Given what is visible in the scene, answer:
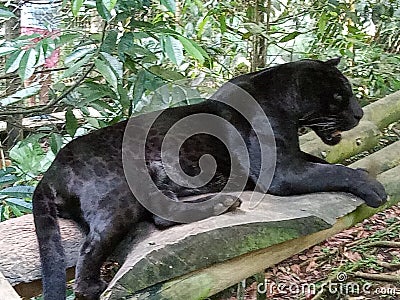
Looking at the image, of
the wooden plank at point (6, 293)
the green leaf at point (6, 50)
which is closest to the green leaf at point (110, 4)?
the green leaf at point (6, 50)

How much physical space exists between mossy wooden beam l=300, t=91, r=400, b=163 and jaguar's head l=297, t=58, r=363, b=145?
10.7 inches

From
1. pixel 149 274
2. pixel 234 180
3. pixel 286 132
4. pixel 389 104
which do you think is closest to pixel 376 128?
pixel 389 104

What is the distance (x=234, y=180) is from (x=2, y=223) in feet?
2.23

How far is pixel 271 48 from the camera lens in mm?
3564

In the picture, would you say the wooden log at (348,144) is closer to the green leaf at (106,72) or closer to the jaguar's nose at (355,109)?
the jaguar's nose at (355,109)

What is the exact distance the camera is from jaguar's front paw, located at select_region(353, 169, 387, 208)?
1526 millimetres

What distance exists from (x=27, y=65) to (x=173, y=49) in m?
0.40

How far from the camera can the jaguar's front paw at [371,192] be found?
1.53 meters

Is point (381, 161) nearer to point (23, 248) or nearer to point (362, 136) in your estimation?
point (362, 136)

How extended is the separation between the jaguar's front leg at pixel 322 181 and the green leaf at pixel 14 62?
80 centimetres

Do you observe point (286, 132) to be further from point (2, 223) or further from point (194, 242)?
point (2, 223)

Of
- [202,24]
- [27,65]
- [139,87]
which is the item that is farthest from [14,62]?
[202,24]

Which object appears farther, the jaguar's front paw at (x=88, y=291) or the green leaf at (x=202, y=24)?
the green leaf at (x=202, y=24)

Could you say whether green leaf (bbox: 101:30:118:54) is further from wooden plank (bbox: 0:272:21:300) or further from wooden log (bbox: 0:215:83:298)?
wooden plank (bbox: 0:272:21:300)
